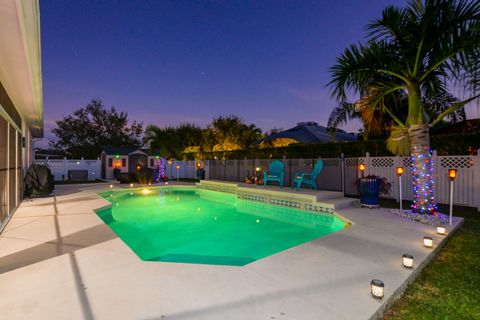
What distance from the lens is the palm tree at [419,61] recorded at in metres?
4.20

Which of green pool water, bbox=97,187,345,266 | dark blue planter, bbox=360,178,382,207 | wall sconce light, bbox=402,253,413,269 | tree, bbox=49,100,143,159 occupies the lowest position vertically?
green pool water, bbox=97,187,345,266

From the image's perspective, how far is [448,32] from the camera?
4.41m

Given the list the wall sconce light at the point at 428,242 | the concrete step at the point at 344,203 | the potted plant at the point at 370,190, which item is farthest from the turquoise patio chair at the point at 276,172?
the wall sconce light at the point at 428,242

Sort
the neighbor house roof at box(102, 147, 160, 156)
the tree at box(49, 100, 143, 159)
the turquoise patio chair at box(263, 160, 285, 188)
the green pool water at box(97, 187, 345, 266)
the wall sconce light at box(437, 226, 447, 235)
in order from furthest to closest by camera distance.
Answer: the tree at box(49, 100, 143, 159), the neighbor house roof at box(102, 147, 160, 156), the turquoise patio chair at box(263, 160, 285, 188), the green pool water at box(97, 187, 345, 266), the wall sconce light at box(437, 226, 447, 235)

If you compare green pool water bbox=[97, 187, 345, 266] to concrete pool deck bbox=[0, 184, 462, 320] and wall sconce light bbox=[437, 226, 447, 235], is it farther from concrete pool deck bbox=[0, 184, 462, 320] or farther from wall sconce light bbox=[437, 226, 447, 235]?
wall sconce light bbox=[437, 226, 447, 235]

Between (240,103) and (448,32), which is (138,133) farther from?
(448,32)

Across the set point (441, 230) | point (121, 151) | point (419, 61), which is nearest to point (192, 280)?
point (441, 230)

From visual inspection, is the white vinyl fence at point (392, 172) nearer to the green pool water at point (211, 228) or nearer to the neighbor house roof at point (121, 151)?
the green pool water at point (211, 228)

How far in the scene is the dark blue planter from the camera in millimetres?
5987

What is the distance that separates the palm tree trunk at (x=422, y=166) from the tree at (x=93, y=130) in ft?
103

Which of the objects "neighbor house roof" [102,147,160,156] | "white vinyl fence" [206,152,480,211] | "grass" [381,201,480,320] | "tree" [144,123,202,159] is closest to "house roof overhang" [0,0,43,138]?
"grass" [381,201,480,320]

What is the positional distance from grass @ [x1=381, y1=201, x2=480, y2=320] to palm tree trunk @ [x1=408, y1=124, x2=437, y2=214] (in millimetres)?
1658

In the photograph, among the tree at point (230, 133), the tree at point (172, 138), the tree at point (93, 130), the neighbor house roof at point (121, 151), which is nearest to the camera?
the tree at point (230, 133)

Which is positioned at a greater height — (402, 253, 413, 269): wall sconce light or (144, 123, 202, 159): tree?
(144, 123, 202, 159): tree
